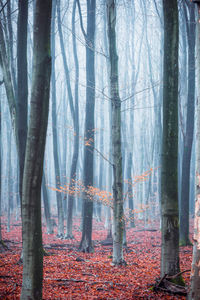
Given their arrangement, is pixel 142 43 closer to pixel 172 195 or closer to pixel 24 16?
pixel 24 16

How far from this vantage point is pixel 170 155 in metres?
5.28

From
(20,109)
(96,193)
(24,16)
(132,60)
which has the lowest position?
(96,193)

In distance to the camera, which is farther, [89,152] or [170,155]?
[89,152]

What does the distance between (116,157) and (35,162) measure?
14.4ft

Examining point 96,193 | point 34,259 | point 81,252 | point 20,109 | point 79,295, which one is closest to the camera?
point 34,259

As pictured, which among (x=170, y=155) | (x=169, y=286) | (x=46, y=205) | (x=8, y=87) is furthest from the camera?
(x=46, y=205)

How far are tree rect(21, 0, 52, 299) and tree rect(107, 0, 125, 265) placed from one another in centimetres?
421

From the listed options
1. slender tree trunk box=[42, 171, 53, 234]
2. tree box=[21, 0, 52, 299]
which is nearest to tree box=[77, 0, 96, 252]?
slender tree trunk box=[42, 171, 53, 234]

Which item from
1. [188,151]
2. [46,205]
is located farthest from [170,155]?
[46,205]

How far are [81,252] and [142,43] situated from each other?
17376 millimetres

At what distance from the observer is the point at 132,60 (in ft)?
67.2

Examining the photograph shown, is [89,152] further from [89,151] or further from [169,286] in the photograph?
[169,286]

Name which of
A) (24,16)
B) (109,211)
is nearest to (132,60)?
(109,211)

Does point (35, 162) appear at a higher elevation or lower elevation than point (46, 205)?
higher
